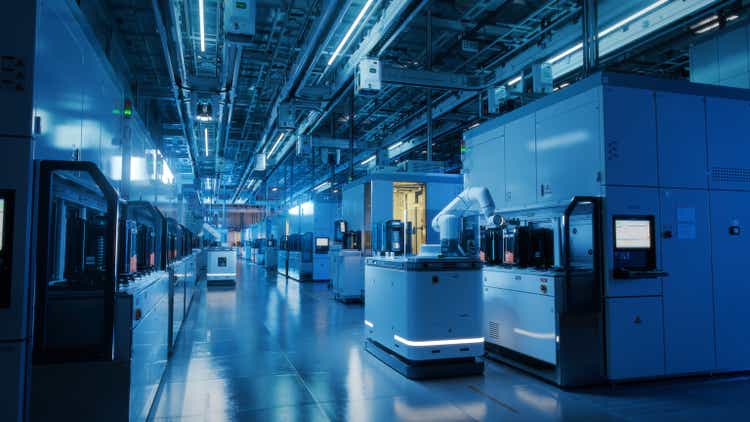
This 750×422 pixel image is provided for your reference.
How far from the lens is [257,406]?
13.9ft

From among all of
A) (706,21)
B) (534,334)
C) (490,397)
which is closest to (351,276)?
(534,334)

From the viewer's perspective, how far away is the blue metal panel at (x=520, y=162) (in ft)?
20.4

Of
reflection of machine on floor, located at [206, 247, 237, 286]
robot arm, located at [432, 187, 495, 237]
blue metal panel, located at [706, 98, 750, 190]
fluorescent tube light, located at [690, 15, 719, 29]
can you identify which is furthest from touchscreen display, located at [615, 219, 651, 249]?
reflection of machine on floor, located at [206, 247, 237, 286]

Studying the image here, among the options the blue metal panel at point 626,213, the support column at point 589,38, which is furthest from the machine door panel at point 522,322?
the support column at point 589,38

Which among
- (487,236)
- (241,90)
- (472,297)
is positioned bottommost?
(472,297)

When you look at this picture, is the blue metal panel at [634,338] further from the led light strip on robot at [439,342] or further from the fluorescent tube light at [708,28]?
the fluorescent tube light at [708,28]

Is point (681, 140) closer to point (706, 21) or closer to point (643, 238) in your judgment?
point (643, 238)

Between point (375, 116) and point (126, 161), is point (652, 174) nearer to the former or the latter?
point (126, 161)

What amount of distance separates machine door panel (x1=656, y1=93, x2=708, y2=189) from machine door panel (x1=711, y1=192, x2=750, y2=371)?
15.6 inches

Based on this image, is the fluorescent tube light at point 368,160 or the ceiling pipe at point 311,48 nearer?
the ceiling pipe at point 311,48

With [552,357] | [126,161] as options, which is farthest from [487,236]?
[126,161]

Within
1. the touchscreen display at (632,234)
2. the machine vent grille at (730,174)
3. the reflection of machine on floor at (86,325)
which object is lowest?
the reflection of machine on floor at (86,325)

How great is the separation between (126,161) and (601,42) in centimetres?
731

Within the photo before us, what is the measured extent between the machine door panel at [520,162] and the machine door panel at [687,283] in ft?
5.02
